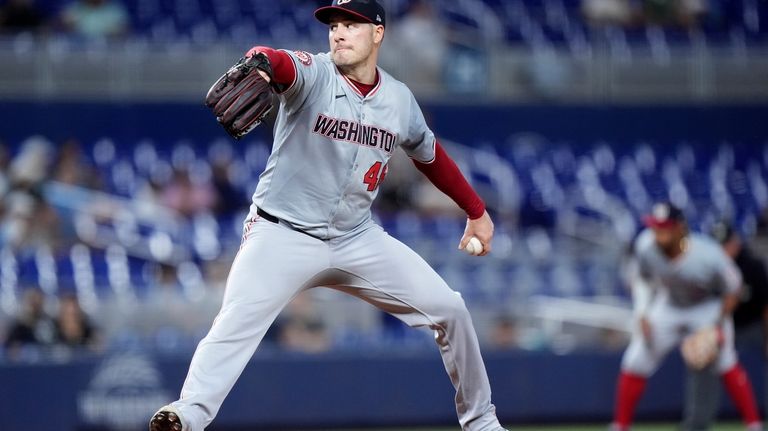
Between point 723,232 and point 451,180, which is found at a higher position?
point 451,180

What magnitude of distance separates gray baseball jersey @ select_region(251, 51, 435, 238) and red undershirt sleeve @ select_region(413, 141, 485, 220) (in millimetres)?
342

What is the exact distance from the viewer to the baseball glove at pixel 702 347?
8961mm

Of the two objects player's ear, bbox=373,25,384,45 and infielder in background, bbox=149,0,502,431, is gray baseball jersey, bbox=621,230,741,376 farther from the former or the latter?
player's ear, bbox=373,25,384,45

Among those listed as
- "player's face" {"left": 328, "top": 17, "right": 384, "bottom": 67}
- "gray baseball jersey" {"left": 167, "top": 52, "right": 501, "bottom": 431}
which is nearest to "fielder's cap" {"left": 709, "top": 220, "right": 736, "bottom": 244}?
"gray baseball jersey" {"left": 167, "top": 52, "right": 501, "bottom": 431}

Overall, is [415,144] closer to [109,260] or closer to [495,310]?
[495,310]

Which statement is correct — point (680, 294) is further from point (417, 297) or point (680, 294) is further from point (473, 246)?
point (417, 297)

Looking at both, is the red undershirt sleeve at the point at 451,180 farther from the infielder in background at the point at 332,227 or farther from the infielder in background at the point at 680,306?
the infielder in background at the point at 680,306

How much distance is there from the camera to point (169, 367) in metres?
9.84

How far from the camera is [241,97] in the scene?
456 cm

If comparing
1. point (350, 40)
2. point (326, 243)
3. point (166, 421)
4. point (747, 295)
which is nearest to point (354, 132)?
point (350, 40)

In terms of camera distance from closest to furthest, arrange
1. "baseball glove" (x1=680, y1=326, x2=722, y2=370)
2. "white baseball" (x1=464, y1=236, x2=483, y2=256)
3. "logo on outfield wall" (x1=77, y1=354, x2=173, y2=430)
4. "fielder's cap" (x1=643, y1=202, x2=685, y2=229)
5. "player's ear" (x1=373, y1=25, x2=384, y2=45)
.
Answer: "player's ear" (x1=373, y1=25, x2=384, y2=45)
"white baseball" (x1=464, y1=236, x2=483, y2=256)
"fielder's cap" (x1=643, y1=202, x2=685, y2=229)
"baseball glove" (x1=680, y1=326, x2=722, y2=370)
"logo on outfield wall" (x1=77, y1=354, x2=173, y2=430)

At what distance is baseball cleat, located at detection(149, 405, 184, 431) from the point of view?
476cm

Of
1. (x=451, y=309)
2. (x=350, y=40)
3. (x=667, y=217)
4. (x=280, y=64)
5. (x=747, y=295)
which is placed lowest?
(x=747, y=295)

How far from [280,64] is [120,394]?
5.54 metres
